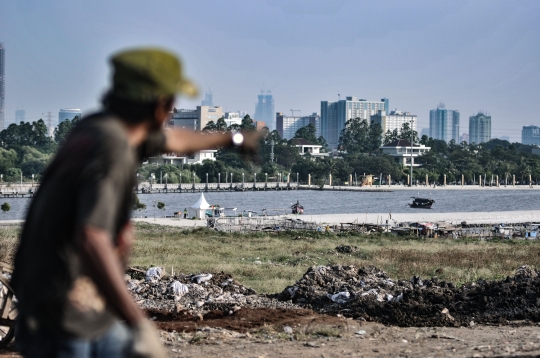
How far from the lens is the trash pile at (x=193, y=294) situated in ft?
48.4

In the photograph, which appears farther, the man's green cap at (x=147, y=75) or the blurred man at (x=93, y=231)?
the man's green cap at (x=147, y=75)

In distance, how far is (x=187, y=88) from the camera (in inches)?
106

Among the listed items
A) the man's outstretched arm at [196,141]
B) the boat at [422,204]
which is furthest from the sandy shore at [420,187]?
the man's outstretched arm at [196,141]

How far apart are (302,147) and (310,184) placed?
30197 millimetres

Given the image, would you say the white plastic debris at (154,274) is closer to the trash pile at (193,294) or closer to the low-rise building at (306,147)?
the trash pile at (193,294)

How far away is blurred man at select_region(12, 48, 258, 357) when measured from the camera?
8.23 feet

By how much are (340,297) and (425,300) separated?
185cm

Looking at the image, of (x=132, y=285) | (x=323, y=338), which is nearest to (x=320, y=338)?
(x=323, y=338)

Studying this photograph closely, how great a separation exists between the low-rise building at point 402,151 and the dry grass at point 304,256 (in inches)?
5189

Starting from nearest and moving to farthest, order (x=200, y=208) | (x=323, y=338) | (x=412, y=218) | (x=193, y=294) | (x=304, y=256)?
1. (x=323, y=338)
2. (x=193, y=294)
3. (x=304, y=256)
4. (x=200, y=208)
5. (x=412, y=218)

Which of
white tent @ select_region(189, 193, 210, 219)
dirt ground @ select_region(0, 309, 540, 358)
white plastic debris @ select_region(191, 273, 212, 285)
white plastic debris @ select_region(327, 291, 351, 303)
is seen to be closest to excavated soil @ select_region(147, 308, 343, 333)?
dirt ground @ select_region(0, 309, 540, 358)

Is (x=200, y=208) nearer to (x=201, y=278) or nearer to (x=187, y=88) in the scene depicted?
(x=201, y=278)

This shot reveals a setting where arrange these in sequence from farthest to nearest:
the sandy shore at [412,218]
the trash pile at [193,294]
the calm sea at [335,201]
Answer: the calm sea at [335,201] → the sandy shore at [412,218] → the trash pile at [193,294]

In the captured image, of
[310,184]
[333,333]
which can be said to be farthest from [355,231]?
[310,184]
